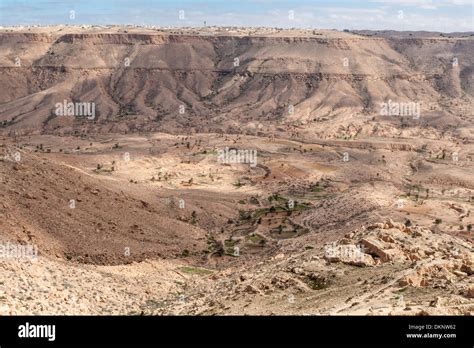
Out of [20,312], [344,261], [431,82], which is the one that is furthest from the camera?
[431,82]

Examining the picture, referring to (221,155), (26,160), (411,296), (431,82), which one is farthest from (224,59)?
(411,296)

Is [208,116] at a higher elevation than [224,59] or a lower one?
lower

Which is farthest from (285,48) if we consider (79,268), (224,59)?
(79,268)

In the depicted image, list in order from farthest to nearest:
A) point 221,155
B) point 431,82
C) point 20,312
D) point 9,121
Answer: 1. point 431,82
2. point 9,121
3. point 221,155
4. point 20,312

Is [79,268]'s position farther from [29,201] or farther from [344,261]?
[344,261]

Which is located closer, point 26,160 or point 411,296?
point 411,296
